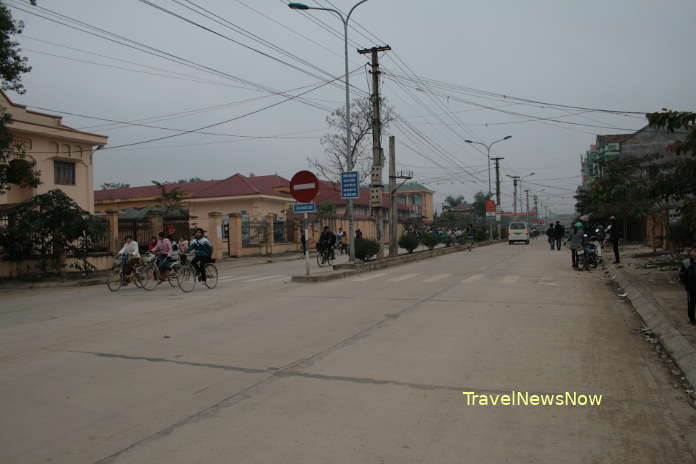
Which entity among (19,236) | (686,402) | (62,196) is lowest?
(686,402)

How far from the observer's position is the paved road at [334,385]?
4062 millimetres

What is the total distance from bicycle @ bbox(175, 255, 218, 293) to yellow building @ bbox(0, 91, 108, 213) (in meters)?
16.3

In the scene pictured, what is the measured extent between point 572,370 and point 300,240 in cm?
3352

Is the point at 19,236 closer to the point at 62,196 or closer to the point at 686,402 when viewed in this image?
the point at 62,196

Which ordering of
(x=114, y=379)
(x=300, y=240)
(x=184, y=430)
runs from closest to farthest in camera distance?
(x=184, y=430)
(x=114, y=379)
(x=300, y=240)

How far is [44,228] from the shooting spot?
19.4m

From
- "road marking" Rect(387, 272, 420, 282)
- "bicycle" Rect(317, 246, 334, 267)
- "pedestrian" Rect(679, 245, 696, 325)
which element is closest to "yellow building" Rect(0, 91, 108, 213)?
"bicycle" Rect(317, 246, 334, 267)

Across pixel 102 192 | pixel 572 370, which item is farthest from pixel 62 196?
pixel 102 192

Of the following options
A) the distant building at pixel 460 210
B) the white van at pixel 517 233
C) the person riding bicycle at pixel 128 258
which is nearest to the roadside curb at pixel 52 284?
the person riding bicycle at pixel 128 258

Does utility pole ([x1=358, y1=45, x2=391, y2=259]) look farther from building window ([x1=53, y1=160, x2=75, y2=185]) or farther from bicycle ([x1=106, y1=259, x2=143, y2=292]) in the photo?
building window ([x1=53, y1=160, x2=75, y2=185])

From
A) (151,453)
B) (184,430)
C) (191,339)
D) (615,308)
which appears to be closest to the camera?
(151,453)

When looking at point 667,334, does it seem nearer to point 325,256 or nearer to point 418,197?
point 325,256

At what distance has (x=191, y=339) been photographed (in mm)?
7957

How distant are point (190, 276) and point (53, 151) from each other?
63.0 ft
